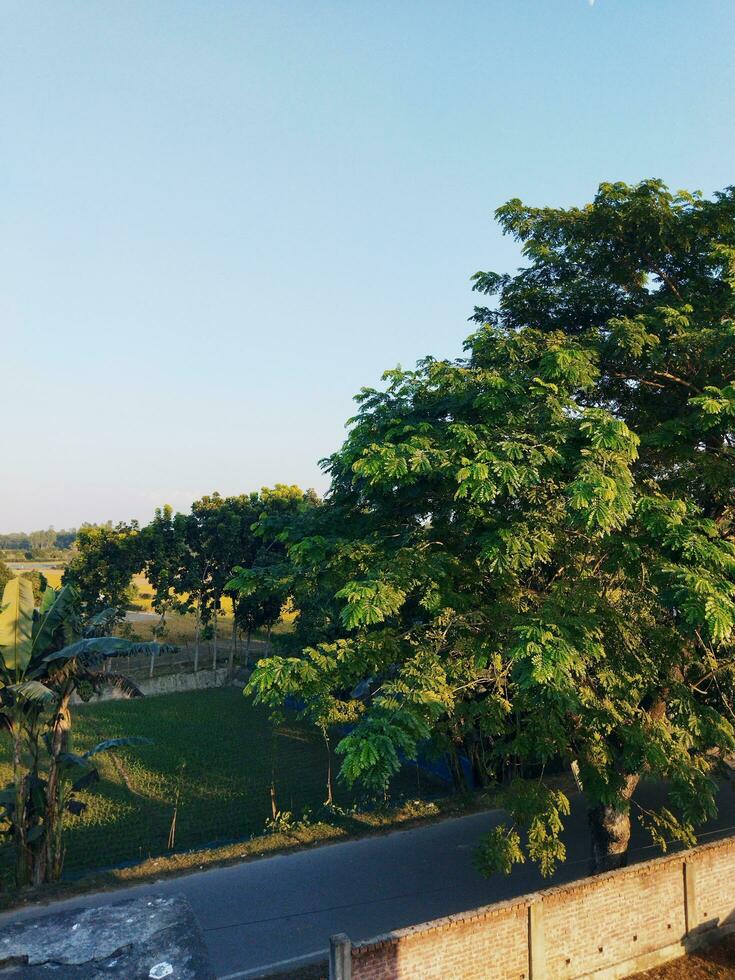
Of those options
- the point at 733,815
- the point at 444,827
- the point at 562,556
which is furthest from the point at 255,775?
the point at 562,556

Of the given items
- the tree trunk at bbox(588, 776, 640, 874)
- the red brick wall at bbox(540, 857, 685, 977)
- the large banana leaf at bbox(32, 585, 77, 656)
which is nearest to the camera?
the red brick wall at bbox(540, 857, 685, 977)

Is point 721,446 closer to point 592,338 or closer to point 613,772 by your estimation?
point 592,338

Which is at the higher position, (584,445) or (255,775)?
(584,445)

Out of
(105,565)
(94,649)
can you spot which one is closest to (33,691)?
(94,649)

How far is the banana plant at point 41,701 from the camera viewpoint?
496 inches

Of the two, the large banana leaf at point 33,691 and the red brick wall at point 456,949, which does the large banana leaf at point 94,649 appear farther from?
the red brick wall at point 456,949

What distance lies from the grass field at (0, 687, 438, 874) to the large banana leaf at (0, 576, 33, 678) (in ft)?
8.05

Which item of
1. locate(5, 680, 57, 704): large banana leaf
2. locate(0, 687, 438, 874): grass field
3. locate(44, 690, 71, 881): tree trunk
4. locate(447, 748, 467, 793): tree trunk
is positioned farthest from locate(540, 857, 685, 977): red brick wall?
locate(44, 690, 71, 881): tree trunk

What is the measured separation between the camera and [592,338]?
38.0ft

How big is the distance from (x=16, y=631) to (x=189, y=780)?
9780 millimetres

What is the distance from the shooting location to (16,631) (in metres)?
12.8

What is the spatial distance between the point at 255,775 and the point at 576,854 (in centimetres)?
1038

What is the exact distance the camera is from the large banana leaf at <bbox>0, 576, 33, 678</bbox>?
1260 centimetres

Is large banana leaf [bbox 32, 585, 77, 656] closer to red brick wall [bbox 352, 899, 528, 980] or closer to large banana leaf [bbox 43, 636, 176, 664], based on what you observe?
large banana leaf [bbox 43, 636, 176, 664]
